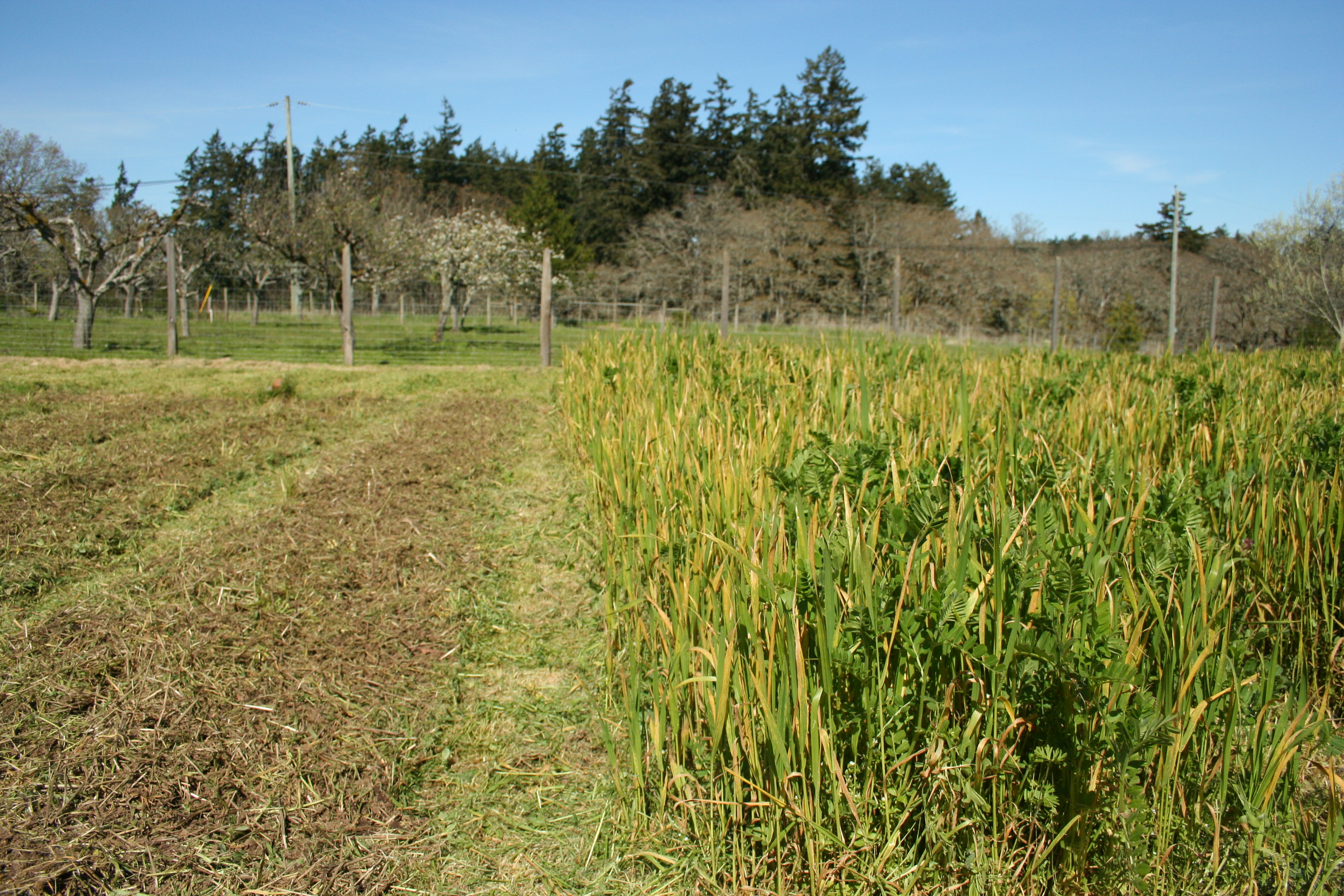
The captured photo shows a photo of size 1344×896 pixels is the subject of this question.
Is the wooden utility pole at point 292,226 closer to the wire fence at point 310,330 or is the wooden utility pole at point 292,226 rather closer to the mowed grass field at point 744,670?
the wire fence at point 310,330

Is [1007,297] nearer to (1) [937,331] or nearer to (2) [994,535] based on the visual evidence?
(1) [937,331]

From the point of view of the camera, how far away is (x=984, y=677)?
147 centimetres

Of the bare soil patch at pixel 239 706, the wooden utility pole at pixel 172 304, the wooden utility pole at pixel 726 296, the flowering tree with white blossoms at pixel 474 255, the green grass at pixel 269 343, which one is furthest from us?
the flowering tree with white blossoms at pixel 474 255

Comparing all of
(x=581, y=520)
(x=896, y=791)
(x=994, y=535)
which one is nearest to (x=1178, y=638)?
(x=994, y=535)

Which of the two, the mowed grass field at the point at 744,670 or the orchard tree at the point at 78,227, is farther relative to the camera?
the orchard tree at the point at 78,227

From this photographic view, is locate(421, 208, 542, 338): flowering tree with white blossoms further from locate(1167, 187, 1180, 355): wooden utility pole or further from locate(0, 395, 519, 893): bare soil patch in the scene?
locate(0, 395, 519, 893): bare soil patch

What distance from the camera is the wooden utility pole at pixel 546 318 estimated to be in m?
10.8

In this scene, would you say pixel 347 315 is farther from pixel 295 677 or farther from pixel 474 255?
pixel 474 255

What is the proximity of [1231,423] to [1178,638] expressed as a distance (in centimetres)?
207

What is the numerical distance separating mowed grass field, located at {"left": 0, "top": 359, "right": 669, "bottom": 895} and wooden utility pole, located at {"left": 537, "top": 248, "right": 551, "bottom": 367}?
6.17m

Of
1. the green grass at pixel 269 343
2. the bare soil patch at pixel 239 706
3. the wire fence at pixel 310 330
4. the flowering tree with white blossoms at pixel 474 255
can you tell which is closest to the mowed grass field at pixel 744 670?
the bare soil patch at pixel 239 706

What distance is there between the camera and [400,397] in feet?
25.7

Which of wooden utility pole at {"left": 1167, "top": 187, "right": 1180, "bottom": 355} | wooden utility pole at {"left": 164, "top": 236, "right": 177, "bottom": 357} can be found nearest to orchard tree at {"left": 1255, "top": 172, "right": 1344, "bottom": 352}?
wooden utility pole at {"left": 1167, "top": 187, "right": 1180, "bottom": 355}

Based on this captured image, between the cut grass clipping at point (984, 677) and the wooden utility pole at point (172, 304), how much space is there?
1061 cm
